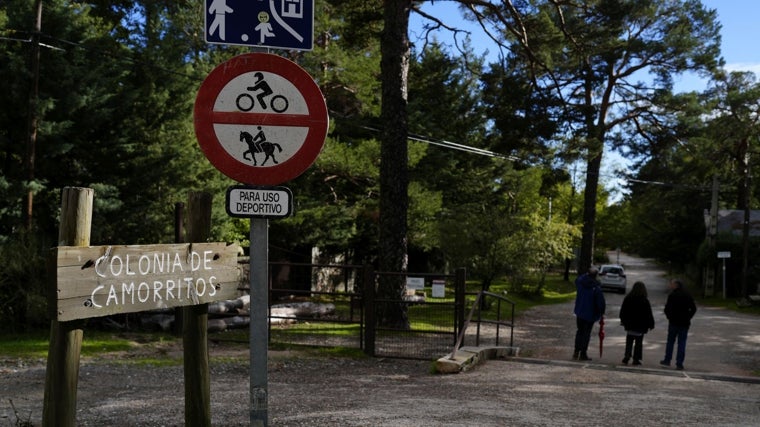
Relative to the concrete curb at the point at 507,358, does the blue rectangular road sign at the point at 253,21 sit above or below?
above

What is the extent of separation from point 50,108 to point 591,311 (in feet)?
42.0

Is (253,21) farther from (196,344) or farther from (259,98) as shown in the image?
(196,344)

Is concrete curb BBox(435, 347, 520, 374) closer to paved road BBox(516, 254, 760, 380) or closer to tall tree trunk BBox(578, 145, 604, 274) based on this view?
paved road BBox(516, 254, 760, 380)

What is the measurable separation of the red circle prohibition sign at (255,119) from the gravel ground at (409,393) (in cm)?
349

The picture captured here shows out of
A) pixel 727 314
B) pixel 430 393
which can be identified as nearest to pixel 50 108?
pixel 430 393

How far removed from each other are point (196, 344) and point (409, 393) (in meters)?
4.95

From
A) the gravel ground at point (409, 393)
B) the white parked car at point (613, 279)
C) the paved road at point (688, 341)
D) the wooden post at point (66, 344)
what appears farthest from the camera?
the white parked car at point (613, 279)

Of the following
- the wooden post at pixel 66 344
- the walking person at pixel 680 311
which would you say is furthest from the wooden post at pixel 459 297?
the wooden post at pixel 66 344

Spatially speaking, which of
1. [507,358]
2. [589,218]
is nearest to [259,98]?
[507,358]

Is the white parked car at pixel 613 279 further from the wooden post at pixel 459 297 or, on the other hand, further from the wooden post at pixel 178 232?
the wooden post at pixel 178 232

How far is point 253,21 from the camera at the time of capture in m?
3.77

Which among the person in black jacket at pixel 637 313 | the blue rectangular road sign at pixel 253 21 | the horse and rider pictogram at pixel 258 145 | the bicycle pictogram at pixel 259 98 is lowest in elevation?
the person in black jacket at pixel 637 313

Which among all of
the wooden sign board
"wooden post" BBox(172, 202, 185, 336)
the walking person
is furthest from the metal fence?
the wooden sign board

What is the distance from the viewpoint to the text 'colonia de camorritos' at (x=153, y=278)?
3.68 metres
